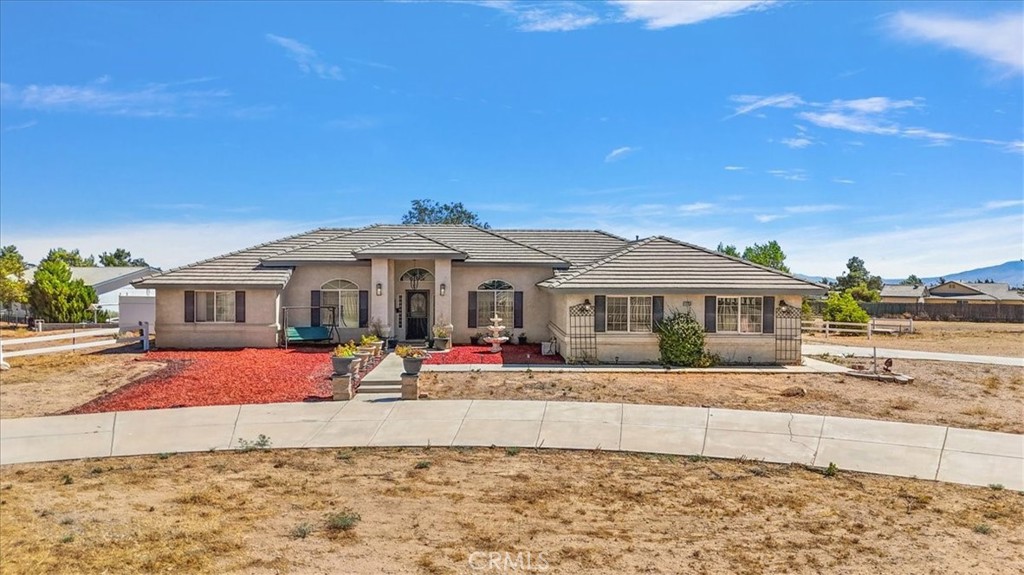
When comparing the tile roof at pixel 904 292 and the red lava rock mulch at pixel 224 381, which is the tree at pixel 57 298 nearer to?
the red lava rock mulch at pixel 224 381

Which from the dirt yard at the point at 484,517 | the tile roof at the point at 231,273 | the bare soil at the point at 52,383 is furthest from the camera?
the tile roof at the point at 231,273

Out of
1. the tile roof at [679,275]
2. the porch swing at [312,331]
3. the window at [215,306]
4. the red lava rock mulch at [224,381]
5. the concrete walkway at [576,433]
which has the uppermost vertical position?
the tile roof at [679,275]

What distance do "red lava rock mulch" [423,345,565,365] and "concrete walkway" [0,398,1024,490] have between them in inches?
240

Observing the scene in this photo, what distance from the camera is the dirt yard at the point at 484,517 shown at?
6.12 m

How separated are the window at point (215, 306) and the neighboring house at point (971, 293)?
70.3 metres

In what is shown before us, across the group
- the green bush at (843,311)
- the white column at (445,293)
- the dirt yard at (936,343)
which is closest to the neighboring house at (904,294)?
the dirt yard at (936,343)

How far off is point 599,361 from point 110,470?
1350 centimetres

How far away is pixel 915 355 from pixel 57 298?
43335 mm

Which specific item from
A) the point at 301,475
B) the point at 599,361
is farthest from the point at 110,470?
the point at 599,361

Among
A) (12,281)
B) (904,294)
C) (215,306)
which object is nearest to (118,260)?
(12,281)

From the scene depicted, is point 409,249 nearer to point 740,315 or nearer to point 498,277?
point 498,277

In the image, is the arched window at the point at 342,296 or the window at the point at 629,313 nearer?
the window at the point at 629,313

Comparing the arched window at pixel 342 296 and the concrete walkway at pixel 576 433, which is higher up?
the arched window at pixel 342 296

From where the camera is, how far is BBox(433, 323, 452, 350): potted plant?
21.1 metres
